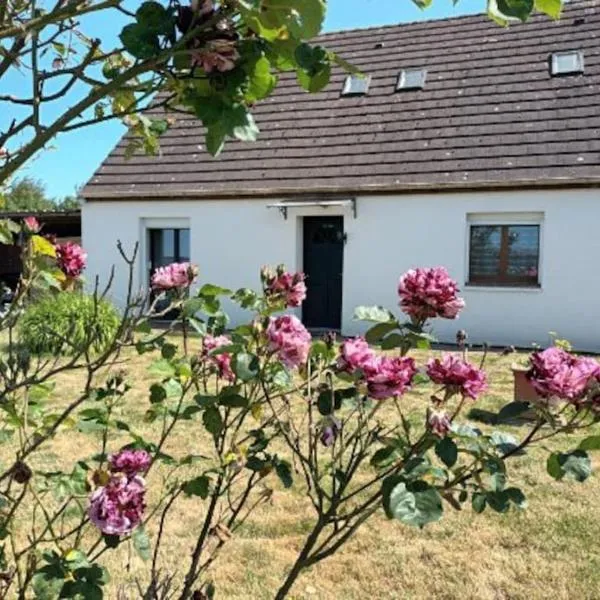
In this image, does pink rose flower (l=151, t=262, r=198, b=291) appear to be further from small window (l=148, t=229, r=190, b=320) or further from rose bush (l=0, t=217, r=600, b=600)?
small window (l=148, t=229, r=190, b=320)

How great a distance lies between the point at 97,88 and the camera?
1.22m

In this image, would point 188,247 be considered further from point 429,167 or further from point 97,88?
point 97,88

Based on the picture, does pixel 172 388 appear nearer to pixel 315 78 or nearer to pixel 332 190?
pixel 315 78

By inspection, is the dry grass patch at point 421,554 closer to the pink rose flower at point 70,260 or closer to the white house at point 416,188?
the pink rose flower at point 70,260

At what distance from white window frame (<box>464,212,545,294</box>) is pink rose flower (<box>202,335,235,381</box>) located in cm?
1044

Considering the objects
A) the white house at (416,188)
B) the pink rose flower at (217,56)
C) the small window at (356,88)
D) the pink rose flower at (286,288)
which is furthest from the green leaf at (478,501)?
the small window at (356,88)

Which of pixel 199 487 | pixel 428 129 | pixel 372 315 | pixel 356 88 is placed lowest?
pixel 199 487

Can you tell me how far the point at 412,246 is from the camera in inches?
477

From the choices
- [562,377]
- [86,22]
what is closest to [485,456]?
[562,377]

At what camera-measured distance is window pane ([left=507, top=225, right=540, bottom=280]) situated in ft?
38.0

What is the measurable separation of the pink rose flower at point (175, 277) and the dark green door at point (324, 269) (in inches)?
446

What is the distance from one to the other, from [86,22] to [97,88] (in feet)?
1.88

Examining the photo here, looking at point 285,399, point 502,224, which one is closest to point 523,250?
point 502,224

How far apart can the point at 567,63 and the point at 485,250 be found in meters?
4.11
